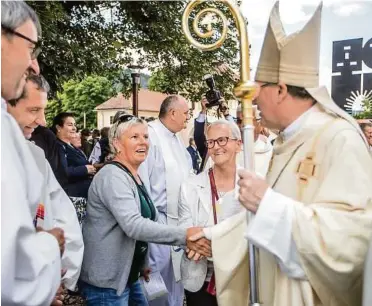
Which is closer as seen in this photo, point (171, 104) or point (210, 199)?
point (210, 199)

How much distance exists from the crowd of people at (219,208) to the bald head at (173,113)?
1.11 m

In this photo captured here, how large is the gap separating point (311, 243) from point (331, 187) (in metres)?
0.23

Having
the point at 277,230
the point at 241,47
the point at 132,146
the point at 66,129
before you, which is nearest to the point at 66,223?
the point at 132,146

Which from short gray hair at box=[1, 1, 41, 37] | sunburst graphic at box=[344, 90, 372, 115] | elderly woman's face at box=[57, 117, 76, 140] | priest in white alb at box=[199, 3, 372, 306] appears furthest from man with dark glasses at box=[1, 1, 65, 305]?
sunburst graphic at box=[344, 90, 372, 115]

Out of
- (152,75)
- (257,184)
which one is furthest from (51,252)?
(152,75)

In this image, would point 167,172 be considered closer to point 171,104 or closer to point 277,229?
point 171,104

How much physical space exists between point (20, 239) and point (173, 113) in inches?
133

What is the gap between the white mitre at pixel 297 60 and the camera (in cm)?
211

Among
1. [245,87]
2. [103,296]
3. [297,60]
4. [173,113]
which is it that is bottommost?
[103,296]

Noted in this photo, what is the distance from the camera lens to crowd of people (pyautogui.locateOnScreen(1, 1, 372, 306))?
58.8 inches

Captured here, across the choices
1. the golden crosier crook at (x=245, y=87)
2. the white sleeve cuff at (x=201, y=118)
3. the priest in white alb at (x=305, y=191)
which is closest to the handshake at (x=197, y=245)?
the priest in white alb at (x=305, y=191)

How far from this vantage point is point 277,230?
1.92m

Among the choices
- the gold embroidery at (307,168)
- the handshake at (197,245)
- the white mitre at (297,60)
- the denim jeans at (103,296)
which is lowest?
the denim jeans at (103,296)

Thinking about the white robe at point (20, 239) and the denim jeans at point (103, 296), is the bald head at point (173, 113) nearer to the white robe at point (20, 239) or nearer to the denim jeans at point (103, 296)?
the denim jeans at point (103, 296)
